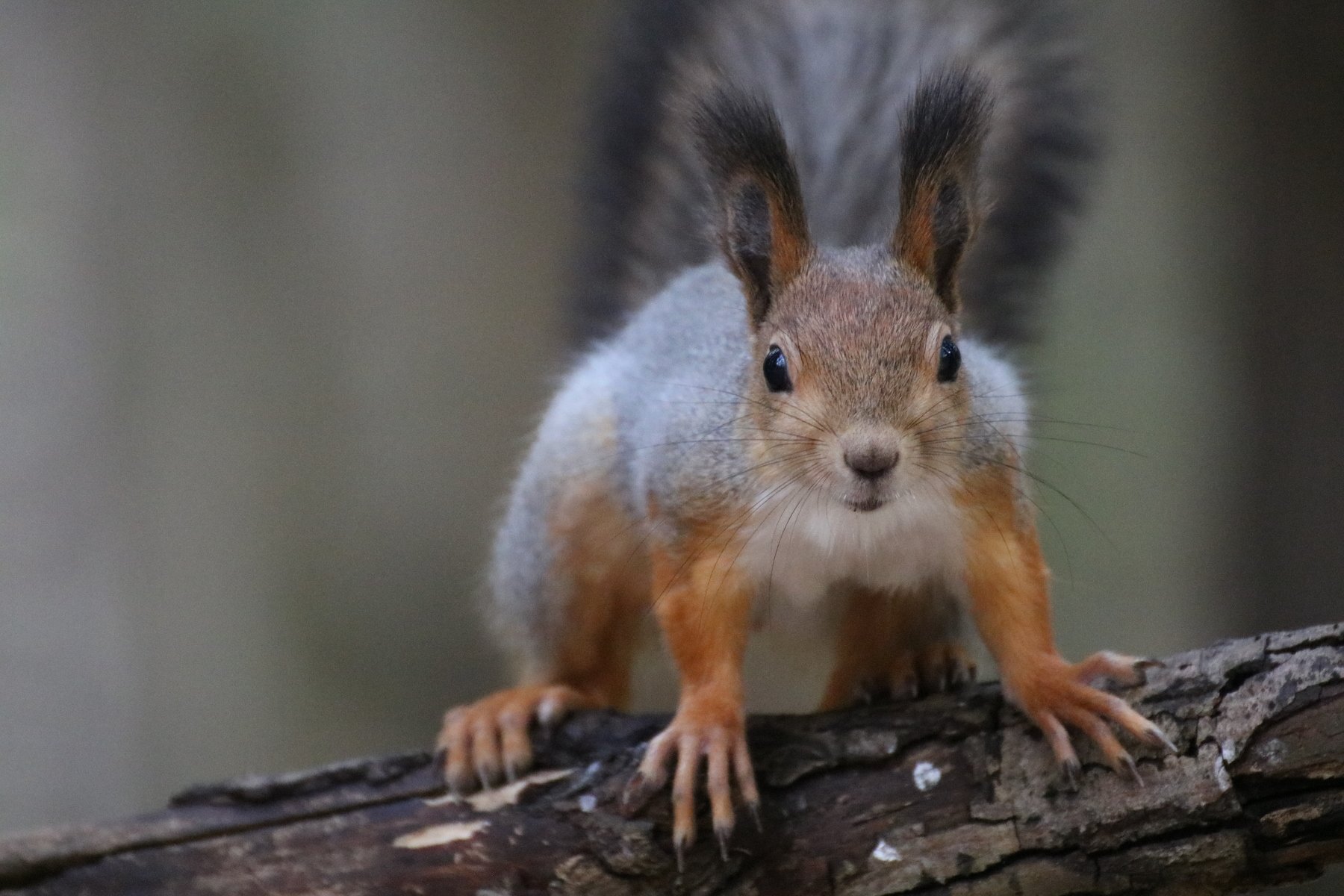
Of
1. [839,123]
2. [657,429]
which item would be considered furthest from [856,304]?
[839,123]

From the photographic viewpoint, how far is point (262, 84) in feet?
9.18

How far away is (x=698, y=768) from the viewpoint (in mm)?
1449

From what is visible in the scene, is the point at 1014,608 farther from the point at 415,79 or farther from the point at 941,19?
the point at 415,79

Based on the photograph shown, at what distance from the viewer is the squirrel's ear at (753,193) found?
140cm

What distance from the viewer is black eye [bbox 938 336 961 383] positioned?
1.36 m

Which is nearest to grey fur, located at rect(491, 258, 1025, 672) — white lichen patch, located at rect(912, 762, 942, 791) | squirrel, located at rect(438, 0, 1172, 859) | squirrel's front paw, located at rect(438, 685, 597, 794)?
squirrel, located at rect(438, 0, 1172, 859)

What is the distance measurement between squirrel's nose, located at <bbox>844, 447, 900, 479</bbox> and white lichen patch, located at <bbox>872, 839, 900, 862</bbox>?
0.42 m

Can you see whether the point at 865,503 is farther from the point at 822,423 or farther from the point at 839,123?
the point at 839,123

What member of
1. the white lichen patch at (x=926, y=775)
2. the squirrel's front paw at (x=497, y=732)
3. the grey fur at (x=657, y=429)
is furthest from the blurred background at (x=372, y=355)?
the white lichen patch at (x=926, y=775)

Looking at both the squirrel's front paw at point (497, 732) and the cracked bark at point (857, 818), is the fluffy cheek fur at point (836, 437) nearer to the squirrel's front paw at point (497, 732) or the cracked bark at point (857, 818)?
the cracked bark at point (857, 818)

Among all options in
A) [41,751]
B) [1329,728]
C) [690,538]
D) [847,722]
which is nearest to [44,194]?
[41,751]

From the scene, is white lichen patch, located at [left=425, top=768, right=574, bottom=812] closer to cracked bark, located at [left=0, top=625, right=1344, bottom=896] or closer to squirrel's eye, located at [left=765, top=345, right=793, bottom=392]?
cracked bark, located at [left=0, top=625, right=1344, bottom=896]

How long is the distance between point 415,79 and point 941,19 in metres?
1.29

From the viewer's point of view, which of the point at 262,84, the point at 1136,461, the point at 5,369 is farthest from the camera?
the point at 1136,461
